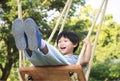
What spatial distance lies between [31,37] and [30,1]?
452cm

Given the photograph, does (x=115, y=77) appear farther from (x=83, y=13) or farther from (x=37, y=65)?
(x=37, y=65)

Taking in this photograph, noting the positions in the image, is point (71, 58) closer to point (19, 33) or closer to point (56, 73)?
point (56, 73)

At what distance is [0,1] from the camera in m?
6.84

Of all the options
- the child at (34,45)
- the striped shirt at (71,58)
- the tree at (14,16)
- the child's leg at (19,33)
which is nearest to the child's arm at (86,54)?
the striped shirt at (71,58)

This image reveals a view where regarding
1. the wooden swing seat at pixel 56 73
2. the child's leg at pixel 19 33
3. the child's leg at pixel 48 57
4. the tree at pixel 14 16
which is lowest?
the tree at pixel 14 16

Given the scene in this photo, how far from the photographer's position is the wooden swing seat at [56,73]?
1877 millimetres

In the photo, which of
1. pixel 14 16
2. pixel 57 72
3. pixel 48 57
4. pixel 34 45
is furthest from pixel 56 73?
pixel 14 16

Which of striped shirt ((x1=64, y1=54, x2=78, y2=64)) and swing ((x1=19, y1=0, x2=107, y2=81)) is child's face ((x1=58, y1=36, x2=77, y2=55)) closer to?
striped shirt ((x1=64, y1=54, x2=78, y2=64))

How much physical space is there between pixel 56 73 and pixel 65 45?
9.1 inches

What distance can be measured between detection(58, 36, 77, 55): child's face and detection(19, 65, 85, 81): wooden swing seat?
203 millimetres

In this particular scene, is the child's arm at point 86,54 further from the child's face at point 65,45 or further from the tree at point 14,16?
the tree at point 14,16

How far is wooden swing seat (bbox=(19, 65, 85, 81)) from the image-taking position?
1.88 metres

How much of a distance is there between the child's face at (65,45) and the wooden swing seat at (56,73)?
0.20 m

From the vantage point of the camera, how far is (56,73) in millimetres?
1910
